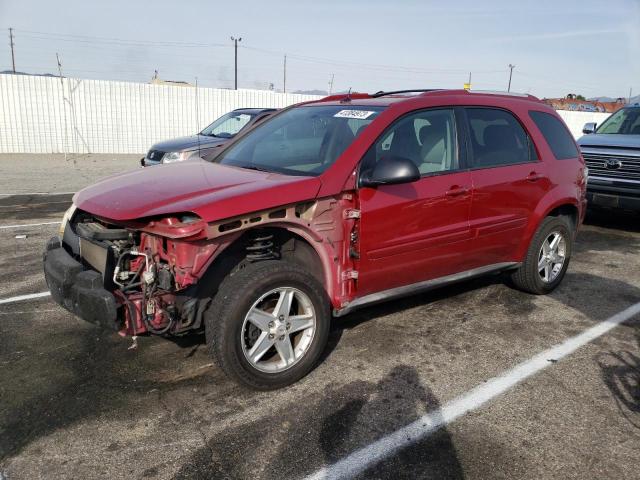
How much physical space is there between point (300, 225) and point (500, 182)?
1.90 meters

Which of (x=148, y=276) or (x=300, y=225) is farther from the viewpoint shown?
(x=300, y=225)

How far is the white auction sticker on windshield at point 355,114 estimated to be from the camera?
3.71m

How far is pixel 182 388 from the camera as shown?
3.25 m

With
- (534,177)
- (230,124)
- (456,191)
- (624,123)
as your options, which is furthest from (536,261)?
(230,124)

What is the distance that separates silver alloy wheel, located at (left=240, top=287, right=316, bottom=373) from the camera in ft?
10.2

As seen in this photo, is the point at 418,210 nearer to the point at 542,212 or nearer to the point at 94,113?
the point at 542,212

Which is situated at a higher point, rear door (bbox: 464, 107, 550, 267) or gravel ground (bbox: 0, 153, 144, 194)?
rear door (bbox: 464, 107, 550, 267)

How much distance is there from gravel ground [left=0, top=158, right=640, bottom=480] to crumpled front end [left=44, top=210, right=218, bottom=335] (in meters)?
0.51

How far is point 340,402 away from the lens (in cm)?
310

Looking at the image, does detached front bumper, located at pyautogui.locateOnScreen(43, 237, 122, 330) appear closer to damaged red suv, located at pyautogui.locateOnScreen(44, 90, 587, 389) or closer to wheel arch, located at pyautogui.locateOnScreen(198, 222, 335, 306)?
damaged red suv, located at pyautogui.locateOnScreen(44, 90, 587, 389)

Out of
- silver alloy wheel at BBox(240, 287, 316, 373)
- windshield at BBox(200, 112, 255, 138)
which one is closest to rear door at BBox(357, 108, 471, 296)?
silver alloy wheel at BBox(240, 287, 316, 373)

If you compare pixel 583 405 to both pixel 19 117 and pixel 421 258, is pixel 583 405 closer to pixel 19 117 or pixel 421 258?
pixel 421 258

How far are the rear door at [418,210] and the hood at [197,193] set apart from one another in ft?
1.74

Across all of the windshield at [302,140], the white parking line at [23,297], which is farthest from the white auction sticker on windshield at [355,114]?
the white parking line at [23,297]
